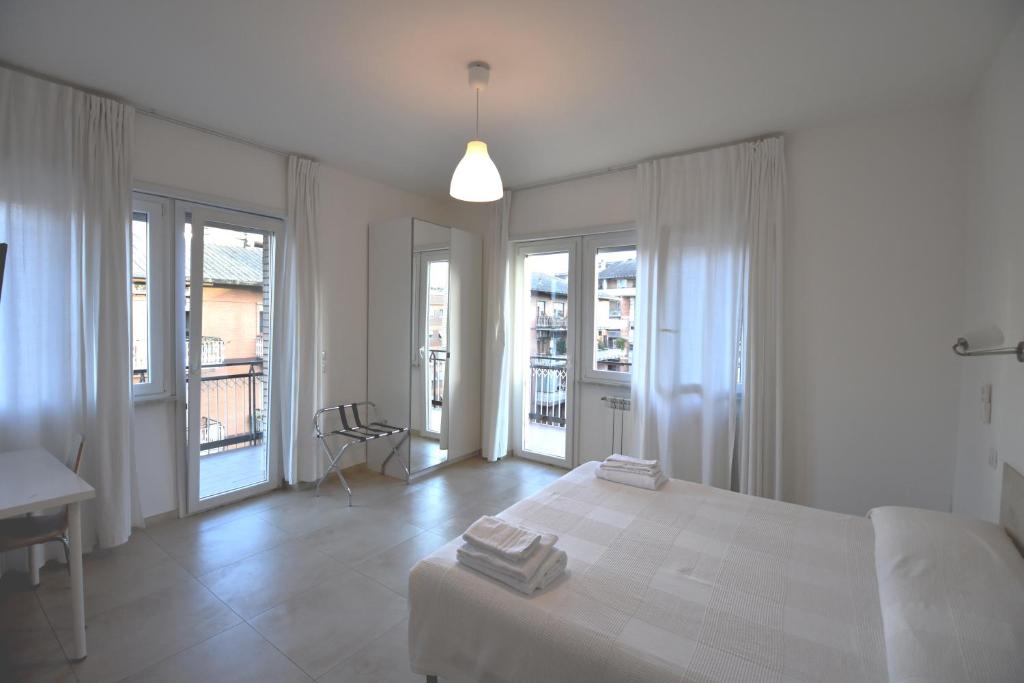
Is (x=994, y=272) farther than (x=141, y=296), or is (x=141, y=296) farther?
(x=141, y=296)

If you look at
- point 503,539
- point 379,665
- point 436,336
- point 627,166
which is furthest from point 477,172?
point 379,665

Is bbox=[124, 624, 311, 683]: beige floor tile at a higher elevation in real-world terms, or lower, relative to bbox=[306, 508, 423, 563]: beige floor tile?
lower

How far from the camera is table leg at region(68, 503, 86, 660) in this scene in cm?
188

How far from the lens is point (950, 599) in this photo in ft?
4.11

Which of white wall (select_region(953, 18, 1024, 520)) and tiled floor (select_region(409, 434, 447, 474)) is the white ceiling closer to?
white wall (select_region(953, 18, 1024, 520))

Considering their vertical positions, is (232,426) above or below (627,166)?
below

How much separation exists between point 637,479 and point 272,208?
335cm

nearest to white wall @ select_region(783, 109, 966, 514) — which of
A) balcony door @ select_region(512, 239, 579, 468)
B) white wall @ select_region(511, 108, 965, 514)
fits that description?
white wall @ select_region(511, 108, 965, 514)

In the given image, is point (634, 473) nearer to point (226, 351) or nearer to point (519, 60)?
point (519, 60)

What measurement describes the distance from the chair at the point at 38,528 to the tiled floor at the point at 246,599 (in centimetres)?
35

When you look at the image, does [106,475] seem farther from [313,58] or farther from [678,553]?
[678,553]

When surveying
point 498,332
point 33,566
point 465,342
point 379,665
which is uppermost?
point 498,332

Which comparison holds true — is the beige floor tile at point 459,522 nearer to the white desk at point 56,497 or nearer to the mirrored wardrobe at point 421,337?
the mirrored wardrobe at point 421,337

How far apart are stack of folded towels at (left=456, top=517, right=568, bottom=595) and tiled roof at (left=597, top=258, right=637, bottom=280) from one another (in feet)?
9.33
